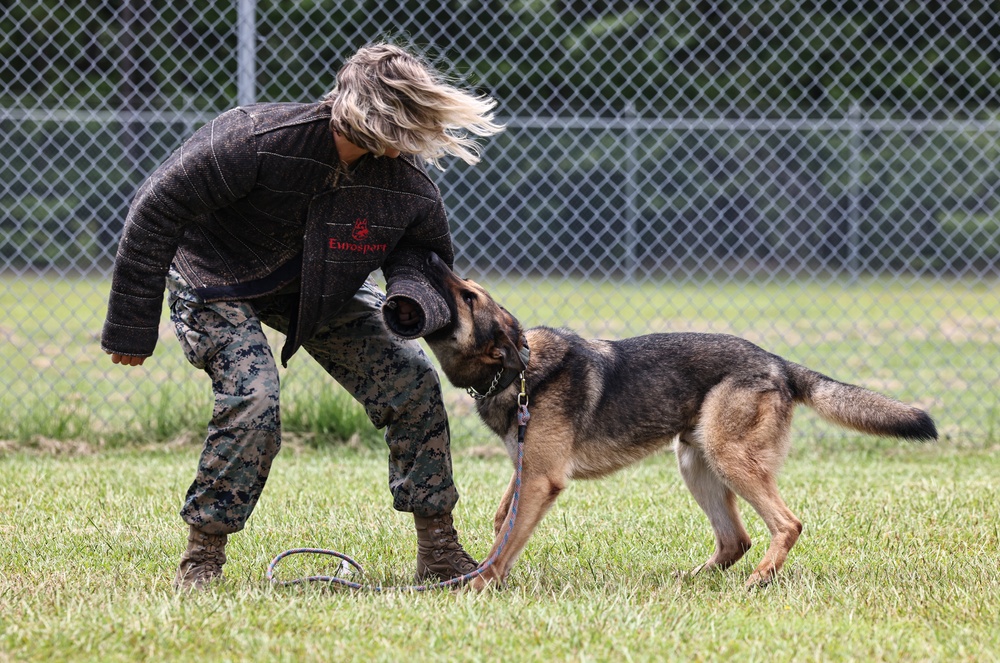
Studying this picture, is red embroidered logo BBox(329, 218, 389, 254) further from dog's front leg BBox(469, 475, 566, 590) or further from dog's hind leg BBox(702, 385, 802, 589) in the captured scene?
dog's hind leg BBox(702, 385, 802, 589)

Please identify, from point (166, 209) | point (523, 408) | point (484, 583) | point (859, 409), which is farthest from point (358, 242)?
point (859, 409)

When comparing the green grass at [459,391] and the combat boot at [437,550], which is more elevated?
the combat boot at [437,550]

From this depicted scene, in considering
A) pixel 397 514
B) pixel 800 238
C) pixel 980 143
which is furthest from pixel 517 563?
pixel 980 143

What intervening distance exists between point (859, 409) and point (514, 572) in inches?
54.8

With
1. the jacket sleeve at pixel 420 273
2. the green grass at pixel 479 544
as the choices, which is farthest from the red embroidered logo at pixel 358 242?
the green grass at pixel 479 544

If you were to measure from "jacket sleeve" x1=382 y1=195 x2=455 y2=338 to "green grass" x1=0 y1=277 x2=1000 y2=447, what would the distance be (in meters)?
2.71

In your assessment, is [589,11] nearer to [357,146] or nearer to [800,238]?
[800,238]

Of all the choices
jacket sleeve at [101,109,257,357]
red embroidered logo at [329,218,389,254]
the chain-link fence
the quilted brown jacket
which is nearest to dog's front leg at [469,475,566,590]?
the quilted brown jacket

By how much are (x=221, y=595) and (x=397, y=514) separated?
157 centimetres

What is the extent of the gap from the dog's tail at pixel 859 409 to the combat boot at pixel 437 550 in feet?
4.72

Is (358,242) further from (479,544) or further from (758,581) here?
(758,581)

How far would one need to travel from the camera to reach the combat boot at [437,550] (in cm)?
357

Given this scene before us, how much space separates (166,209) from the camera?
3.10 metres

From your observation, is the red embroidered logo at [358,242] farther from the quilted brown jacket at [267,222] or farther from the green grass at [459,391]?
the green grass at [459,391]
